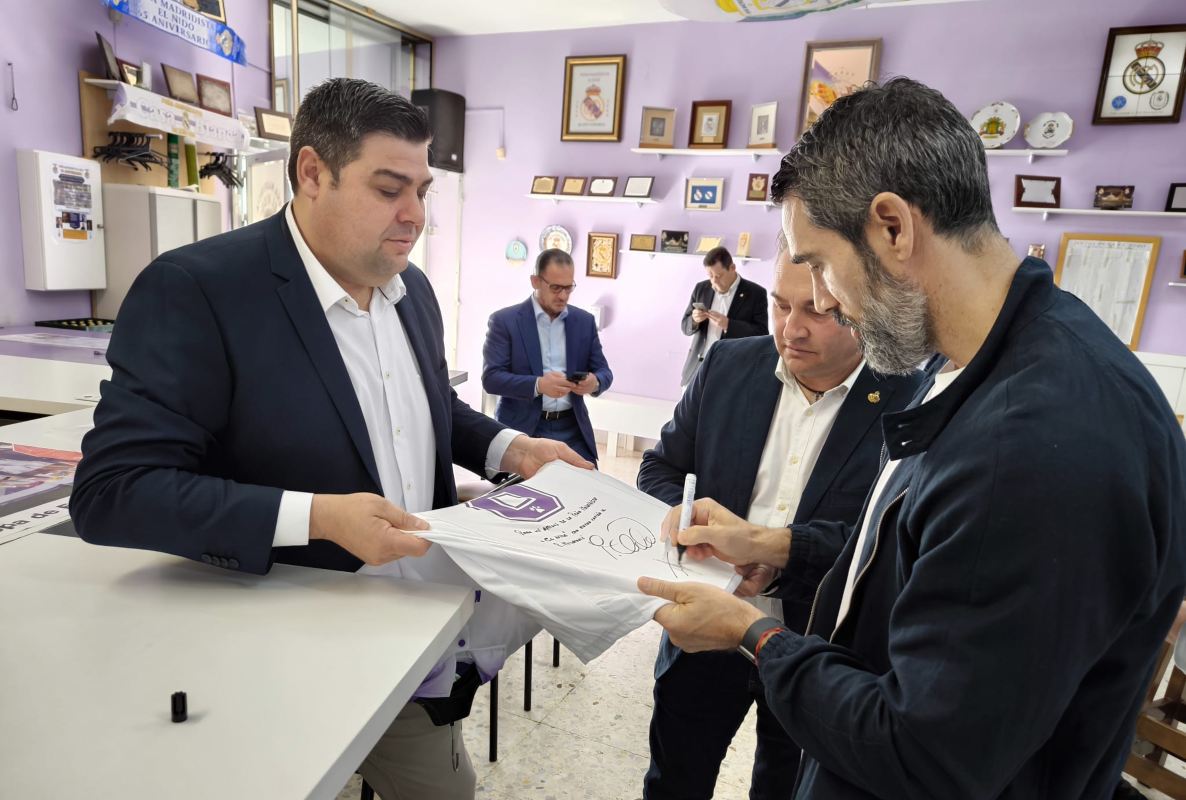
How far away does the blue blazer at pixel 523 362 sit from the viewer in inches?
150

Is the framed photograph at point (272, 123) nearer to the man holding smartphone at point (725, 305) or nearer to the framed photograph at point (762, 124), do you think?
the man holding smartphone at point (725, 305)

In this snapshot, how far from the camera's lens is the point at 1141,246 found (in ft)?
17.3

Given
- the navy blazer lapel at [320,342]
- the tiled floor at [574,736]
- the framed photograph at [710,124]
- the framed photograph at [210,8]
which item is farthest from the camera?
the framed photograph at [710,124]

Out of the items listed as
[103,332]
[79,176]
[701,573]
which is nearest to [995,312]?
[701,573]

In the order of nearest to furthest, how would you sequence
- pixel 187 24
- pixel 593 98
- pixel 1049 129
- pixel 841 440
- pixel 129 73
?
pixel 841 440, pixel 129 73, pixel 187 24, pixel 1049 129, pixel 593 98

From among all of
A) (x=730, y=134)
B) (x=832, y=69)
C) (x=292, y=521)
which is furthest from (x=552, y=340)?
(x=832, y=69)

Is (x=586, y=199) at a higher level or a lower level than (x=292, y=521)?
higher

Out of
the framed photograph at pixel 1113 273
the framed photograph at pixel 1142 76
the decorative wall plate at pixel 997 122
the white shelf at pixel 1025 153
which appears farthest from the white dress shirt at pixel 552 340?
the framed photograph at pixel 1142 76

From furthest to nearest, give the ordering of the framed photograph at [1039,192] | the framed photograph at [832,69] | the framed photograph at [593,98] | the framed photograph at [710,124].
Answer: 1. the framed photograph at [593,98]
2. the framed photograph at [710,124]
3. the framed photograph at [832,69]
4. the framed photograph at [1039,192]

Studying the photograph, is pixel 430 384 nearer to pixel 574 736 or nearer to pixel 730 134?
pixel 574 736

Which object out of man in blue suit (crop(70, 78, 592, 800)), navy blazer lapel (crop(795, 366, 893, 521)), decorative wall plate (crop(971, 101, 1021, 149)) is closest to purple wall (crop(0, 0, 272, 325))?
man in blue suit (crop(70, 78, 592, 800))

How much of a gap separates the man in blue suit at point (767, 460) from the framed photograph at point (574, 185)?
5.57 m

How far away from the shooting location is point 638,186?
6.71m

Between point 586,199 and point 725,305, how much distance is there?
200 centimetres
